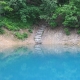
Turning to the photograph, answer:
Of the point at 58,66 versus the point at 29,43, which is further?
the point at 29,43

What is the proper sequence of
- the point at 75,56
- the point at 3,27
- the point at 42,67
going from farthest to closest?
the point at 3,27 → the point at 75,56 → the point at 42,67

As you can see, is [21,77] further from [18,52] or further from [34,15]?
[34,15]

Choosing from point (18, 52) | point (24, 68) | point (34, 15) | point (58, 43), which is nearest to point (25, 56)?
point (18, 52)

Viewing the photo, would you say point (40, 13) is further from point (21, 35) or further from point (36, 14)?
point (21, 35)

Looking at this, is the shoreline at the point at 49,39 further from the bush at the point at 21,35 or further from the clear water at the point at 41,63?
the clear water at the point at 41,63

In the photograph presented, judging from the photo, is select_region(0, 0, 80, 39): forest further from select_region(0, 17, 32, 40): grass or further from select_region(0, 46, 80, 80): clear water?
select_region(0, 46, 80, 80): clear water

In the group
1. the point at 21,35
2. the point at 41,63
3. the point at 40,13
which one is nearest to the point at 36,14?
the point at 40,13
